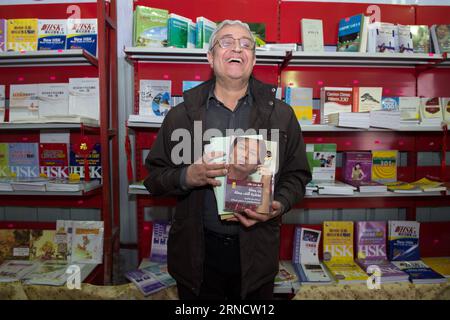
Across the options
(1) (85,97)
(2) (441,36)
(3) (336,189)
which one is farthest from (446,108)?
(1) (85,97)

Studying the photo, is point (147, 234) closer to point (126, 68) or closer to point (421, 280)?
point (126, 68)

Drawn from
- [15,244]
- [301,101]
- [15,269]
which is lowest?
[15,269]

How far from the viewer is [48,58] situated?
2.53 m

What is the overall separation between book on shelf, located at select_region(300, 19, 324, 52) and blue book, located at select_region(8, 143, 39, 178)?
2432mm

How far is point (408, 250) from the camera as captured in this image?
264cm

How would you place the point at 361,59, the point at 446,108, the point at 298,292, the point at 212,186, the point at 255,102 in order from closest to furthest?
the point at 212,186, the point at 255,102, the point at 298,292, the point at 361,59, the point at 446,108

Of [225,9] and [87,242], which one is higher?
[225,9]

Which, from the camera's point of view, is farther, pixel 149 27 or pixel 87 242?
pixel 87 242

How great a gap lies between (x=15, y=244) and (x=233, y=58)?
2.43 m

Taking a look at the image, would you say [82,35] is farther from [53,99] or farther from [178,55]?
[178,55]

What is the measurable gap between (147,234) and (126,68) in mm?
1444

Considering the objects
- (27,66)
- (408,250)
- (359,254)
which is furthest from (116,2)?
(408,250)

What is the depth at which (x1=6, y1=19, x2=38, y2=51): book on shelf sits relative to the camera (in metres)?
2.54

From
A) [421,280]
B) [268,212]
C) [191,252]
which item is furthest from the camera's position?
[421,280]
